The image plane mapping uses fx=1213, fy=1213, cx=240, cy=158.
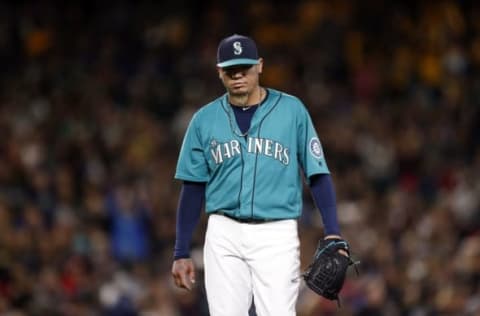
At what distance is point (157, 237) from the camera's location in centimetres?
1206

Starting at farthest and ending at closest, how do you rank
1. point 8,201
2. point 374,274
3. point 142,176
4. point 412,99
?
point 412,99
point 142,176
point 8,201
point 374,274

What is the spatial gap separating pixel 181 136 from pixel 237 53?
7972 millimetres

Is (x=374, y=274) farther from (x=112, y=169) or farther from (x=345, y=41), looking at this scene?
(x=345, y=41)

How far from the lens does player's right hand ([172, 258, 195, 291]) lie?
595cm

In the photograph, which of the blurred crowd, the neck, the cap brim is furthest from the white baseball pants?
the blurred crowd

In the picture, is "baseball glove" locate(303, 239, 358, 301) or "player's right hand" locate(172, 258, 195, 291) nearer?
"baseball glove" locate(303, 239, 358, 301)

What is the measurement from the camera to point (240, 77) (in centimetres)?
587

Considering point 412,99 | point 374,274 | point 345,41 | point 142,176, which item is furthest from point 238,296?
point 345,41

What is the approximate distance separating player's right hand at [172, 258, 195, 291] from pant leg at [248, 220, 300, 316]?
309 mm

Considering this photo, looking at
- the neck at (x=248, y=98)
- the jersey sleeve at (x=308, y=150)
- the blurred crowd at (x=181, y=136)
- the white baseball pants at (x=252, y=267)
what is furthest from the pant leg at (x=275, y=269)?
the blurred crowd at (x=181, y=136)

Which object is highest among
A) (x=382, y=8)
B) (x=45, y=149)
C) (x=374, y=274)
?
(x=382, y=8)

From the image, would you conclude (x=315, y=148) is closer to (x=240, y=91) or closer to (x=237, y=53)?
(x=240, y=91)

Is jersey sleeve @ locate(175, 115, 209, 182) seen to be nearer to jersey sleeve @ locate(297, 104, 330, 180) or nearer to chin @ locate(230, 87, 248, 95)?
chin @ locate(230, 87, 248, 95)

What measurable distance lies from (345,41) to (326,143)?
87.4 inches
